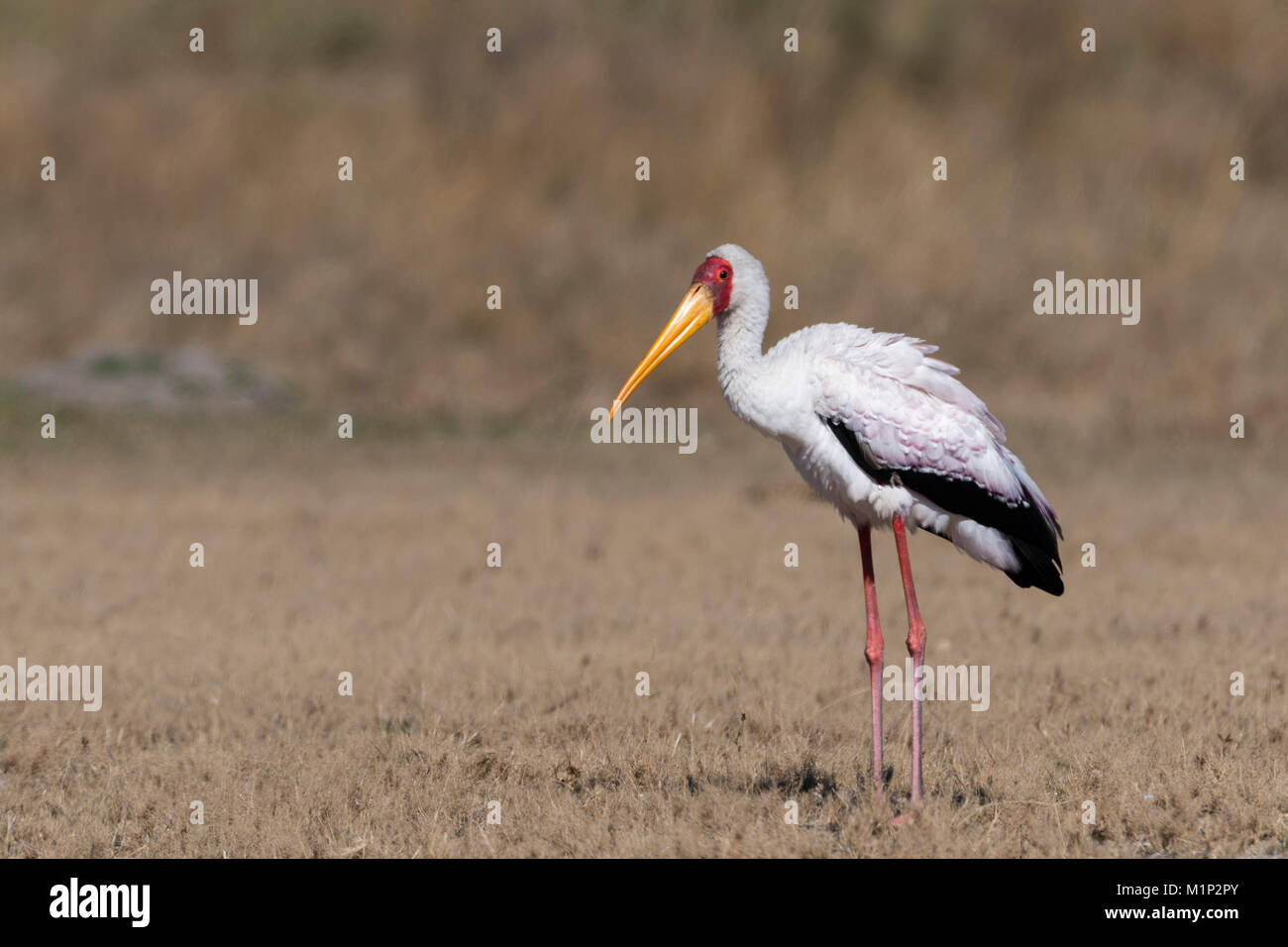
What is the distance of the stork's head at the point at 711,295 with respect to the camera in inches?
251

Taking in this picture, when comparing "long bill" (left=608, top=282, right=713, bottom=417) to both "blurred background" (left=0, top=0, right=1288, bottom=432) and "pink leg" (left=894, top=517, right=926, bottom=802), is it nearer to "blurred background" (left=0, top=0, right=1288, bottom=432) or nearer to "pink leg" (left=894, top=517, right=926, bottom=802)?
"pink leg" (left=894, top=517, right=926, bottom=802)

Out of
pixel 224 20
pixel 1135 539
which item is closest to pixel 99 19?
pixel 224 20

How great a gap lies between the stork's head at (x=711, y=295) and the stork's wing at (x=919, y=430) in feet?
1.12

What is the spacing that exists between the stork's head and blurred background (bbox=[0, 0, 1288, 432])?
10562 mm

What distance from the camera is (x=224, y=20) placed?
22.6 meters

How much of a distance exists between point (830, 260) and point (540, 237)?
3058 millimetres

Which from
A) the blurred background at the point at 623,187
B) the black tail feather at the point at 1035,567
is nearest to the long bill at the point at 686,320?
the black tail feather at the point at 1035,567

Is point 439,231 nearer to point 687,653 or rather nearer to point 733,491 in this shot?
point 733,491

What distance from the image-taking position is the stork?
6156mm

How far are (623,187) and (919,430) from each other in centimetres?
1467

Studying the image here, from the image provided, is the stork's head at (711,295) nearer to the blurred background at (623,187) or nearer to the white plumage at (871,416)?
the white plumage at (871,416)

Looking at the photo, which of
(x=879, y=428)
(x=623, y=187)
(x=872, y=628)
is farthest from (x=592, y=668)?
(x=623, y=187)

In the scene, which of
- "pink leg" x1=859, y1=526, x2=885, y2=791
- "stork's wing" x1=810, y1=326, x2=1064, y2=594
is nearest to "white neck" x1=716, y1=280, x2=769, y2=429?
"stork's wing" x1=810, y1=326, x2=1064, y2=594
